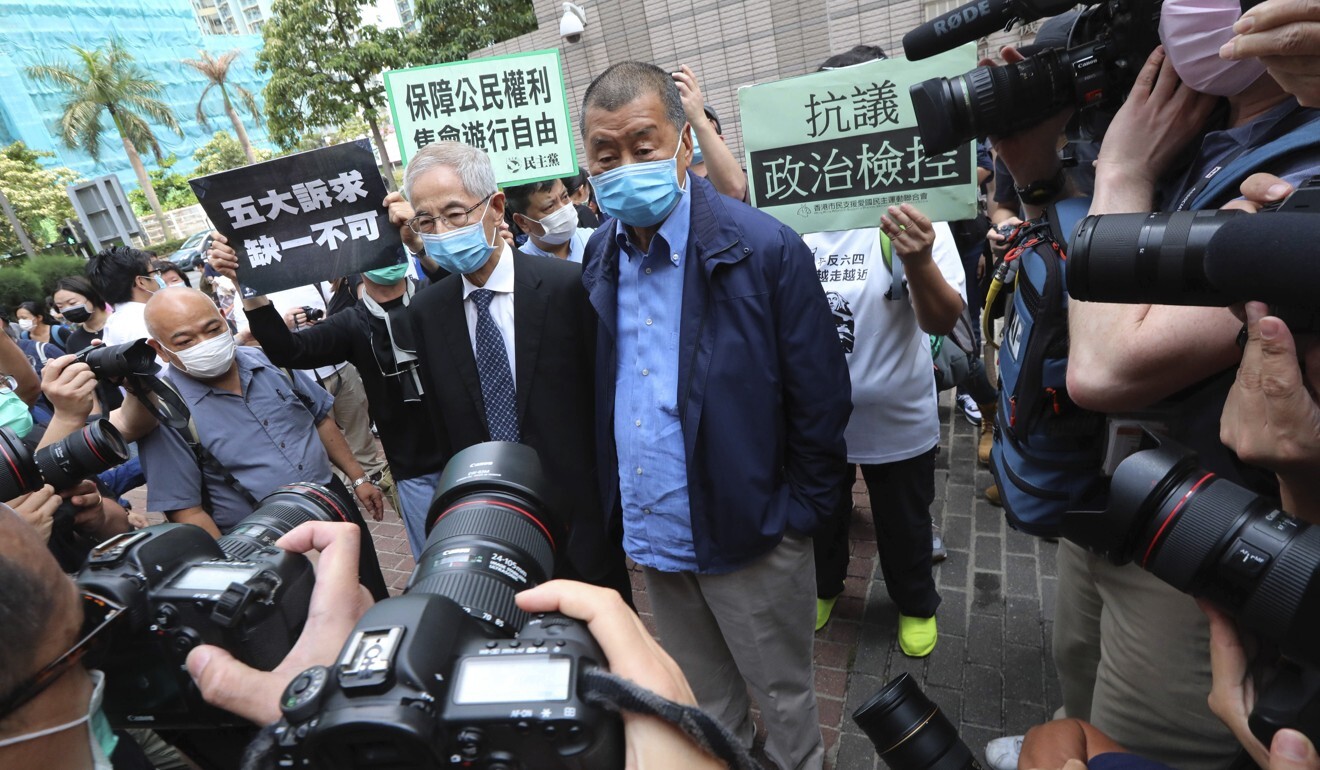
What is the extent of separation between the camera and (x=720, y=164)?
2746 mm

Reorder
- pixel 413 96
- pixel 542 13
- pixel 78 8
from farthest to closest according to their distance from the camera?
pixel 78 8, pixel 542 13, pixel 413 96

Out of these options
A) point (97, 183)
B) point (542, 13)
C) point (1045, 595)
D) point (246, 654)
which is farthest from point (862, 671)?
point (97, 183)

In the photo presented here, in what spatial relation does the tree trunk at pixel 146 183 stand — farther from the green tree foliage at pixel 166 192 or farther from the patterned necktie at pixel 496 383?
the patterned necktie at pixel 496 383

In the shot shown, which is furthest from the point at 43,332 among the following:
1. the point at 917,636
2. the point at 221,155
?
the point at 221,155

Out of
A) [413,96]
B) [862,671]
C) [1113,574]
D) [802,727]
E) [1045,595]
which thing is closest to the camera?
[1113,574]

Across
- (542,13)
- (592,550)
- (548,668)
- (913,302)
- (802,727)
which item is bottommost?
(802,727)

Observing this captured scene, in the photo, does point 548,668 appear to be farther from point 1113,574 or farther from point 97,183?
point 97,183

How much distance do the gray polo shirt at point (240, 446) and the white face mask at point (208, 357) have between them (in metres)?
0.07

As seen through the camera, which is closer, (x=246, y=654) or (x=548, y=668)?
(x=548, y=668)

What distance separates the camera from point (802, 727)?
7.04 ft

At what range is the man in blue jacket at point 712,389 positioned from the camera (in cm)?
183

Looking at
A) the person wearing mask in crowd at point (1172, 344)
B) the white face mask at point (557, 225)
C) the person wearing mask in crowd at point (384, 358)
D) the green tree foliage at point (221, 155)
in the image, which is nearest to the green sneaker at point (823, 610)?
the person wearing mask in crowd at point (1172, 344)

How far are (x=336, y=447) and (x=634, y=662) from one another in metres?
2.82

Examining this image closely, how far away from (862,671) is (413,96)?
3661 millimetres
